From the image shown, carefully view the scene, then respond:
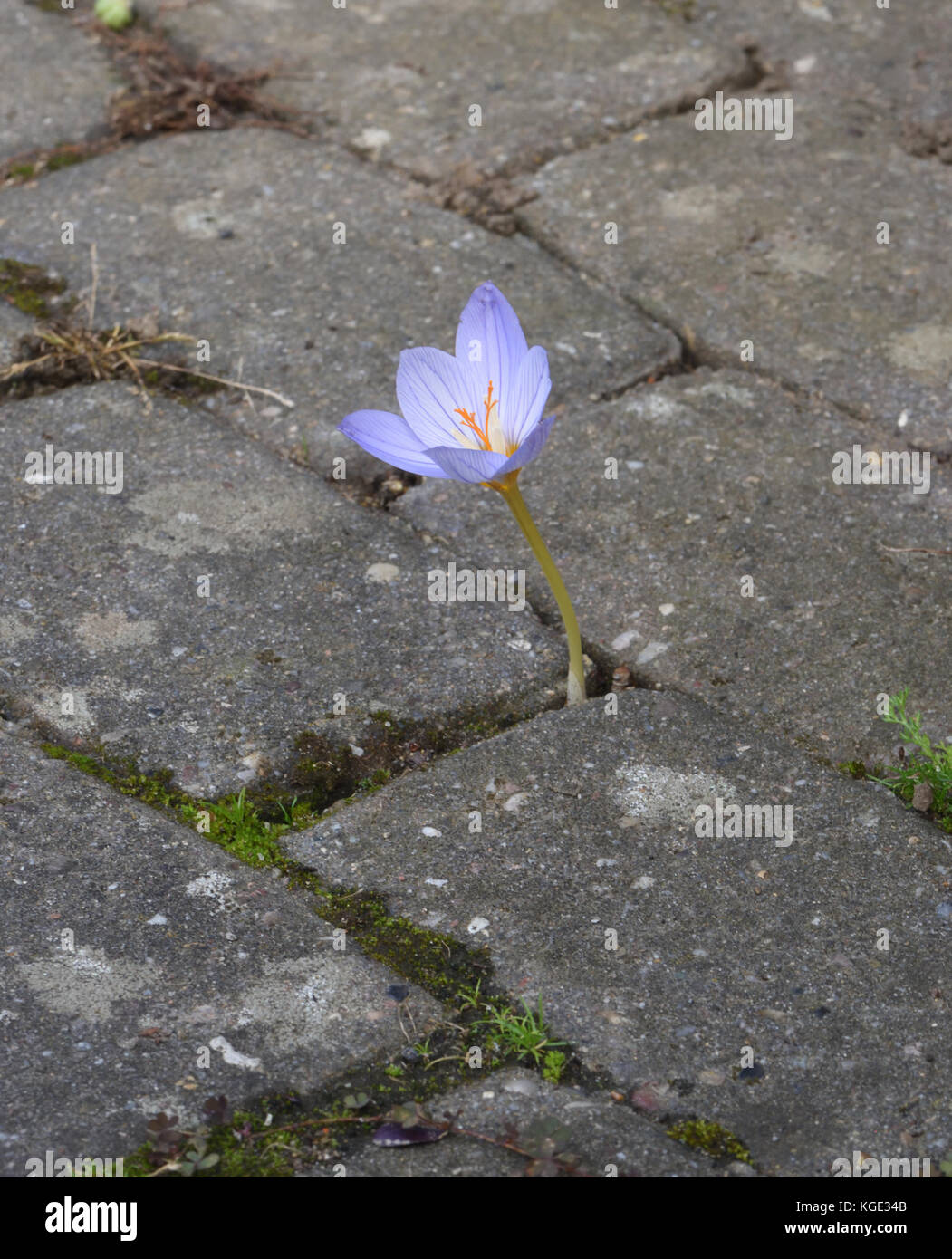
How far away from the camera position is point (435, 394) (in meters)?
2.11

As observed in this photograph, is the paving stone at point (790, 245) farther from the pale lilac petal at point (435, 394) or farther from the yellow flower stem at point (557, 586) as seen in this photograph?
the pale lilac petal at point (435, 394)

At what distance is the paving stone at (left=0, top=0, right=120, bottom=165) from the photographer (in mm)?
3828

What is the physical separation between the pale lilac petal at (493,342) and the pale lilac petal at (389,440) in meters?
0.15

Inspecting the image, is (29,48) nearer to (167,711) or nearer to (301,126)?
(301,126)

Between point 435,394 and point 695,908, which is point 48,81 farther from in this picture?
point 695,908

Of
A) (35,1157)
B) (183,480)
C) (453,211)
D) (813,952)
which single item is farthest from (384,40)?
(35,1157)

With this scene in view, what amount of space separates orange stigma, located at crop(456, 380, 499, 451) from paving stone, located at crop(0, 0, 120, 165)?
2.02 m

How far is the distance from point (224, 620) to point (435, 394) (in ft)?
2.15

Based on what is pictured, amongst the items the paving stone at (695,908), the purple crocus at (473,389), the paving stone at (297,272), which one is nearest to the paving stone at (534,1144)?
the paving stone at (695,908)

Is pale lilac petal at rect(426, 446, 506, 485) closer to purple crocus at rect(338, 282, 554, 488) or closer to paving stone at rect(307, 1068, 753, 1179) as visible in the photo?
purple crocus at rect(338, 282, 554, 488)

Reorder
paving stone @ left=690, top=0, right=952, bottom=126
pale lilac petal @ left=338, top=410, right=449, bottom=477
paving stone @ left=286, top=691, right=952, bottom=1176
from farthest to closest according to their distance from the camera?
paving stone @ left=690, top=0, right=952, bottom=126 < pale lilac petal @ left=338, top=410, right=449, bottom=477 < paving stone @ left=286, top=691, right=952, bottom=1176

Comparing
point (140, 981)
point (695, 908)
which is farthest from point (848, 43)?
point (140, 981)

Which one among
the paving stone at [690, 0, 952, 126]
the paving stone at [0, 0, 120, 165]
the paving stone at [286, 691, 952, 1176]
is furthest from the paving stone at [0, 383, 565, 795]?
the paving stone at [690, 0, 952, 126]
